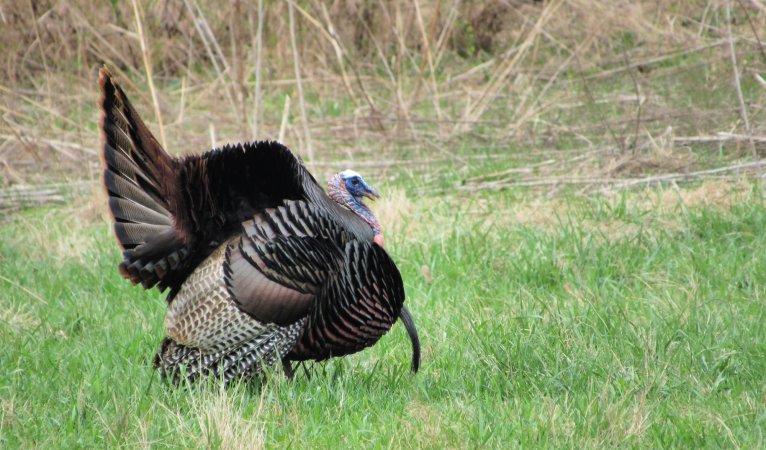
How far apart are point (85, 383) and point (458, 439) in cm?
144

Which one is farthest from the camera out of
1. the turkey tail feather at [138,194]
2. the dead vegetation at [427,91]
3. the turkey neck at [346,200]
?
the dead vegetation at [427,91]

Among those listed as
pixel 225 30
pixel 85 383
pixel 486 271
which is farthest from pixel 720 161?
pixel 225 30

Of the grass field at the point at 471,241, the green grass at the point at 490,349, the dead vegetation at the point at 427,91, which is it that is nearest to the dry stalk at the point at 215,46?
the dead vegetation at the point at 427,91

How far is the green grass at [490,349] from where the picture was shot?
328 cm

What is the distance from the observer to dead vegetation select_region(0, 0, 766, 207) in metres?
7.07

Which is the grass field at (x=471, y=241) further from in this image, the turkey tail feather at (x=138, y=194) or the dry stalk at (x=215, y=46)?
the turkey tail feather at (x=138, y=194)

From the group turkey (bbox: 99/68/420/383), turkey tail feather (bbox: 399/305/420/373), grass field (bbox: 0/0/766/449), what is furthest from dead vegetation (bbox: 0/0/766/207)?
turkey tail feather (bbox: 399/305/420/373)

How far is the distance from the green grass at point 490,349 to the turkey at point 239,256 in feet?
0.55

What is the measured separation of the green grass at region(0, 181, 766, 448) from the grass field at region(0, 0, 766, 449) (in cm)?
1

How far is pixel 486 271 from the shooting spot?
5.29 meters

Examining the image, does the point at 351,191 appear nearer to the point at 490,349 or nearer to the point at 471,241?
the point at 490,349

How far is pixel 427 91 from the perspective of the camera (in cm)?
923

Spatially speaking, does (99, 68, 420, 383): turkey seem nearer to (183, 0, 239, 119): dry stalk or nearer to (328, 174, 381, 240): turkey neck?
(328, 174, 381, 240): turkey neck

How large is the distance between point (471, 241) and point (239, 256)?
79.0 inches
